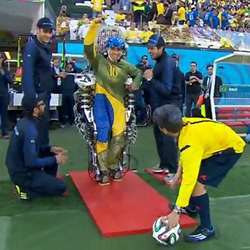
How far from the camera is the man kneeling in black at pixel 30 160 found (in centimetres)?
427

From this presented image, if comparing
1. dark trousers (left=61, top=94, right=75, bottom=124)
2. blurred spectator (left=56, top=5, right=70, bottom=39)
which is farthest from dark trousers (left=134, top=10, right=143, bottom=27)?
dark trousers (left=61, top=94, right=75, bottom=124)

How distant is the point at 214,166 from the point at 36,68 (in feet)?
7.51

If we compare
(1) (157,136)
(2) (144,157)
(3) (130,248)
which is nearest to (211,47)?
(2) (144,157)

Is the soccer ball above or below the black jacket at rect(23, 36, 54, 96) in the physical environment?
below

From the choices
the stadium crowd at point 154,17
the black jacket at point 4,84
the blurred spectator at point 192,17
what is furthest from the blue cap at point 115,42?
the blurred spectator at point 192,17

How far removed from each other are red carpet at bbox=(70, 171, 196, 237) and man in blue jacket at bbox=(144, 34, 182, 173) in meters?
0.44

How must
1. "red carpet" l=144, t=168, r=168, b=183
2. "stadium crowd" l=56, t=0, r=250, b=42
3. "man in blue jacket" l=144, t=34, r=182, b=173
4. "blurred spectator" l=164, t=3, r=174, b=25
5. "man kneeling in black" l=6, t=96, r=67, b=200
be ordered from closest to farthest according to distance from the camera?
"man kneeling in black" l=6, t=96, r=67, b=200 < "man in blue jacket" l=144, t=34, r=182, b=173 < "red carpet" l=144, t=168, r=168, b=183 < "stadium crowd" l=56, t=0, r=250, b=42 < "blurred spectator" l=164, t=3, r=174, b=25

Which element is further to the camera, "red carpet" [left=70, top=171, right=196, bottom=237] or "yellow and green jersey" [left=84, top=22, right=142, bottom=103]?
"yellow and green jersey" [left=84, top=22, right=142, bottom=103]

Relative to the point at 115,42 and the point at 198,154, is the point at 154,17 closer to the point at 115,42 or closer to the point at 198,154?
the point at 115,42

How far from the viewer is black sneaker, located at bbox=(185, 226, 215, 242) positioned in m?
3.55

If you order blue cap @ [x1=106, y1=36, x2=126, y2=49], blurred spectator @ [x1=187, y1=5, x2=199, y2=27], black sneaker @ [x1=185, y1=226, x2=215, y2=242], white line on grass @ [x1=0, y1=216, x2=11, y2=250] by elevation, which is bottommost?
white line on grass @ [x1=0, y1=216, x2=11, y2=250]

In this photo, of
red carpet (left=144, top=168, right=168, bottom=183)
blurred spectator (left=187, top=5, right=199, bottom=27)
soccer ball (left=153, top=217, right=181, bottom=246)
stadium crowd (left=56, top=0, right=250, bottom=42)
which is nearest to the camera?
soccer ball (left=153, top=217, right=181, bottom=246)

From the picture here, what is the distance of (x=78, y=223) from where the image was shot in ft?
13.0

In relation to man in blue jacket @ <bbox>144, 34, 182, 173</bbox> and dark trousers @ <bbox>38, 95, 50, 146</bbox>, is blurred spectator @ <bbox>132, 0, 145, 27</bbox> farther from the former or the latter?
dark trousers @ <bbox>38, 95, 50, 146</bbox>
